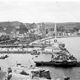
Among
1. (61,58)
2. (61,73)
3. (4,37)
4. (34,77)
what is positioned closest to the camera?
(34,77)

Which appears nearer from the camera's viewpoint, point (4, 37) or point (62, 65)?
point (62, 65)

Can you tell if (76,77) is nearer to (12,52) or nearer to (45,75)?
(45,75)

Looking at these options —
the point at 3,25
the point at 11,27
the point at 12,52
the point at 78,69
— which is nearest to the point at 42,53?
the point at 12,52

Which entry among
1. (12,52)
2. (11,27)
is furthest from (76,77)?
(11,27)

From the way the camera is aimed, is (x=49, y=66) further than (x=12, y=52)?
No

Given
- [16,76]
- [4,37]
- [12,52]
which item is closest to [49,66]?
[16,76]

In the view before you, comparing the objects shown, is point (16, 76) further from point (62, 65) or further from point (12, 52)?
point (12, 52)

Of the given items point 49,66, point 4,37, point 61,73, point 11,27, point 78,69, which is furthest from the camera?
point 11,27

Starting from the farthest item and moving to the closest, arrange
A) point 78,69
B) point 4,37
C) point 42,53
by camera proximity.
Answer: point 4,37
point 42,53
point 78,69

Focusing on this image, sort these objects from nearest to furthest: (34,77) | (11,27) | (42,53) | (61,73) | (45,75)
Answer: (34,77) → (45,75) → (61,73) → (42,53) → (11,27)
